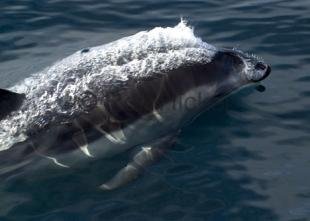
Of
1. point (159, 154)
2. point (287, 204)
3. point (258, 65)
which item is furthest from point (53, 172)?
point (258, 65)

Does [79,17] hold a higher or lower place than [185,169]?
higher

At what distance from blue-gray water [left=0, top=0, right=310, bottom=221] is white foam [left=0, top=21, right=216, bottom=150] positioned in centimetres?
68

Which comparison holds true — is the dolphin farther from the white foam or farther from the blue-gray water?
the blue-gray water

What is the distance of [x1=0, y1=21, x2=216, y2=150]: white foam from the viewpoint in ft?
25.8

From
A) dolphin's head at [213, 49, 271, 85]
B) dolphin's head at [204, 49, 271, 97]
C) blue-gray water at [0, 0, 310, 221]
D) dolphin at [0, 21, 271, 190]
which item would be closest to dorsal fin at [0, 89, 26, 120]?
dolphin at [0, 21, 271, 190]

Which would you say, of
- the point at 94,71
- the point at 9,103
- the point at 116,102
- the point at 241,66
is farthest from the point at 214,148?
the point at 9,103

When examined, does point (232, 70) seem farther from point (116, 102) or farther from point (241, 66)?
A: point (116, 102)

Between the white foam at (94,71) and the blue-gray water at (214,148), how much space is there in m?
0.68

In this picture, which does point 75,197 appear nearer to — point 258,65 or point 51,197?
point 51,197

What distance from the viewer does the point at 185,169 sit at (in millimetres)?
7715

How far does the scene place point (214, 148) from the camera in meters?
8.10

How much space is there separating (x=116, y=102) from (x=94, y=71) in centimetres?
55

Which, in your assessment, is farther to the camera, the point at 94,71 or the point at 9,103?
the point at 94,71

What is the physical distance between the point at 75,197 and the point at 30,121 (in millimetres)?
1070
